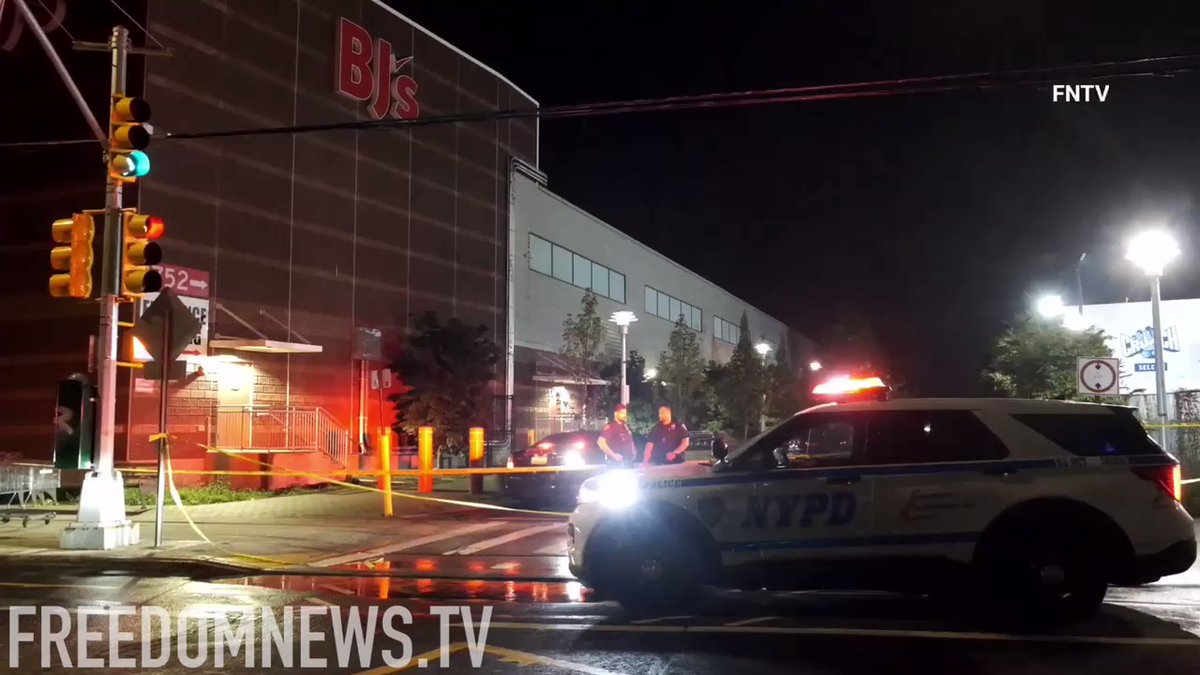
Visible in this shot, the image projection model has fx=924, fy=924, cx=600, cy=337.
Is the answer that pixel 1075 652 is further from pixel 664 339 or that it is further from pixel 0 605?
pixel 664 339

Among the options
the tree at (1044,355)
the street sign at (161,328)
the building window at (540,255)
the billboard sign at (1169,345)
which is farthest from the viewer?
the billboard sign at (1169,345)

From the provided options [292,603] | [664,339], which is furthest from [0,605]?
[664,339]

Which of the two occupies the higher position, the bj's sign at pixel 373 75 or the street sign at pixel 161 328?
the bj's sign at pixel 373 75

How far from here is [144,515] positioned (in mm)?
15453

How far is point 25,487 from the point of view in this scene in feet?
54.1

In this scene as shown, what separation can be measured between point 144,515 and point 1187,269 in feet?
192

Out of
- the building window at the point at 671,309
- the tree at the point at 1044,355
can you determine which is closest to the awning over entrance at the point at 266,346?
the tree at the point at 1044,355

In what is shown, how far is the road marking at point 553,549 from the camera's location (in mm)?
11201

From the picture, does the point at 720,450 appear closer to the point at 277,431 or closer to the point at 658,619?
the point at 658,619

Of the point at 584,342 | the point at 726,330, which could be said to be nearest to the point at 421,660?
the point at 584,342

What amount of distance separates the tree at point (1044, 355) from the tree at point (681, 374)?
16.2m

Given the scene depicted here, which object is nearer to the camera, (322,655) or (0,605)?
(322,655)

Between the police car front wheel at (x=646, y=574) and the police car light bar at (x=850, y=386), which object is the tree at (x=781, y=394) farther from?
the police car front wheel at (x=646, y=574)

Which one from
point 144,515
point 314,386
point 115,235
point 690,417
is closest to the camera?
point 115,235
